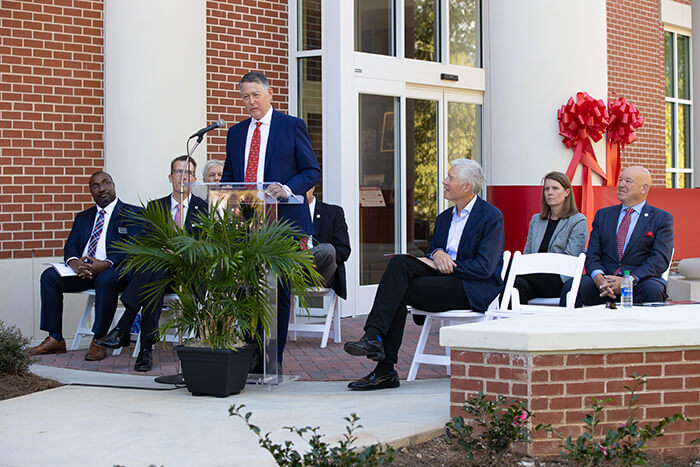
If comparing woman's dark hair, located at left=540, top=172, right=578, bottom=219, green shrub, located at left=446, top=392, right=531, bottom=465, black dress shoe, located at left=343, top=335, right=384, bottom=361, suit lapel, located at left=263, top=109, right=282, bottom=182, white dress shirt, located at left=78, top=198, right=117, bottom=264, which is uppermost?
suit lapel, located at left=263, top=109, right=282, bottom=182

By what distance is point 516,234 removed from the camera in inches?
412

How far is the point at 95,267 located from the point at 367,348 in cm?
273

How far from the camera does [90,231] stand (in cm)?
739

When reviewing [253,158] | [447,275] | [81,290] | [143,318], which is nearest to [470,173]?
[447,275]

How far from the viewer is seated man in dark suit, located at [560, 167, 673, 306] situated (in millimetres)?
6438

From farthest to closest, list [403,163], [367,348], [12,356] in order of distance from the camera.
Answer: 1. [403,163]
2. [12,356]
3. [367,348]

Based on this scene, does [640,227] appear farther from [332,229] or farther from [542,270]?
[332,229]

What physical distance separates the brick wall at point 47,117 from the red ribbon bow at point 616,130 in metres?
6.04

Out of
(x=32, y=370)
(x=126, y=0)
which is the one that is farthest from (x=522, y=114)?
(x=32, y=370)

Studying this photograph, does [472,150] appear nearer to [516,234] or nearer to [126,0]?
[516,234]

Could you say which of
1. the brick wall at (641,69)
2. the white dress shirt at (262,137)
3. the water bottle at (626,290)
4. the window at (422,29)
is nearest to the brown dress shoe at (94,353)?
the white dress shirt at (262,137)

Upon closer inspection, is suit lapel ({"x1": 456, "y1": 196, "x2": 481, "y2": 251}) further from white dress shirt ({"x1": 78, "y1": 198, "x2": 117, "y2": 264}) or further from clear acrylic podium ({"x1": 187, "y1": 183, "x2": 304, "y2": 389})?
white dress shirt ({"x1": 78, "y1": 198, "x2": 117, "y2": 264})

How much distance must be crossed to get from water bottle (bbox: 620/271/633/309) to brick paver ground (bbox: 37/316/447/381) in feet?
4.28

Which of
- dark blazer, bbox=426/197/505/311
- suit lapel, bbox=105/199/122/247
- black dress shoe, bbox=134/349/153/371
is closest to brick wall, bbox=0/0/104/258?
suit lapel, bbox=105/199/122/247
